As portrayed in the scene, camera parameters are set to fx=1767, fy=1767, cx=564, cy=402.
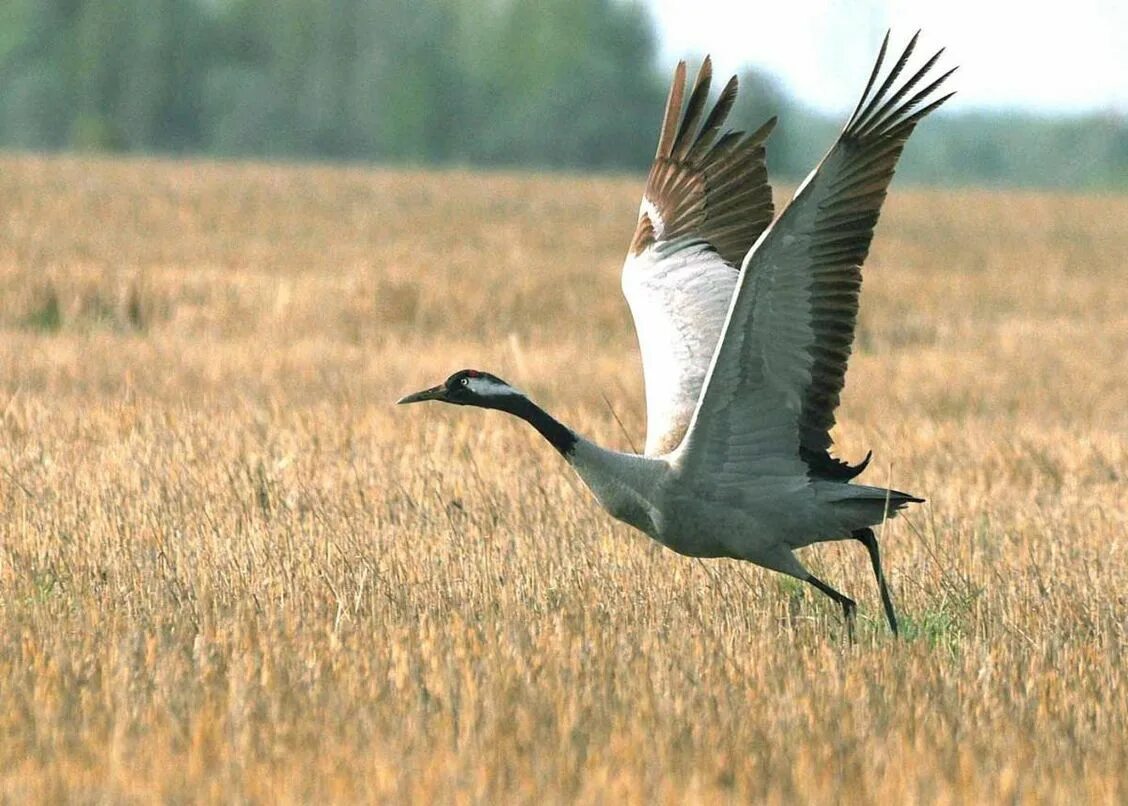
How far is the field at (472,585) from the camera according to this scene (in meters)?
4.44

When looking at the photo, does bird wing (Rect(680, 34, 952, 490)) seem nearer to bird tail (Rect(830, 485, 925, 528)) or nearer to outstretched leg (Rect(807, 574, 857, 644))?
bird tail (Rect(830, 485, 925, 528))

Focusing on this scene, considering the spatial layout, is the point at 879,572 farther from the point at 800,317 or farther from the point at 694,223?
the point at 694,223

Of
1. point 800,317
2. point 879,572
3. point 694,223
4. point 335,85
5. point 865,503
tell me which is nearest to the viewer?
point 800,317

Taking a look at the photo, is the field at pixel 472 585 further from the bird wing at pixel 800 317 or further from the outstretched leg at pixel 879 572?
the bird wing at pixel 800 317

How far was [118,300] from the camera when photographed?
16.0 m

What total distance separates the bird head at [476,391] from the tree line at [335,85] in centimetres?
7081

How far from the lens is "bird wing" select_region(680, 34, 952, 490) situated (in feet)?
19.4

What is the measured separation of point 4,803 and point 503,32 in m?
114

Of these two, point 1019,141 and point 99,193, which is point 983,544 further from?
point 1019,141

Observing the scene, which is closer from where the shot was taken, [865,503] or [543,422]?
[543,422]

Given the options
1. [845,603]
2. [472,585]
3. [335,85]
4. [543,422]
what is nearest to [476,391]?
[543,422]

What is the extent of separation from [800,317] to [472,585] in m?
1.59

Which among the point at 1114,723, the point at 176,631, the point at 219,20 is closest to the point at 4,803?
the point at 176,631

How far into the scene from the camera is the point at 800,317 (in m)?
6.19
